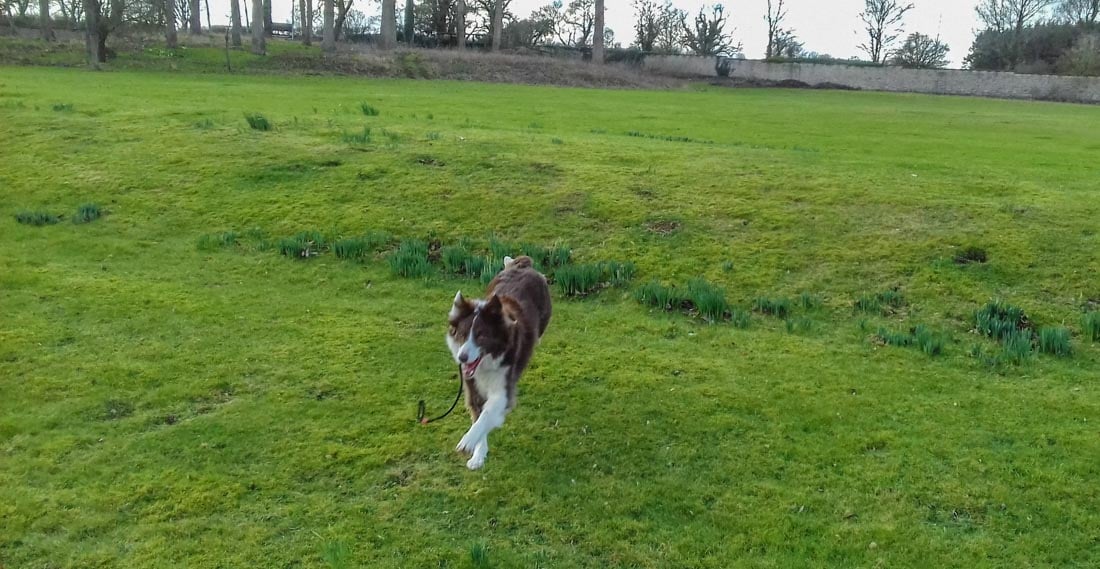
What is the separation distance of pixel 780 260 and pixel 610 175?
3938 millimetres

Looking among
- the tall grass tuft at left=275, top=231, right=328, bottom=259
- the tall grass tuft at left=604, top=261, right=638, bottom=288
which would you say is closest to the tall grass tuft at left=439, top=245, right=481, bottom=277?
the tall grass tuft at left=604, top=261, right=638, bottom=288

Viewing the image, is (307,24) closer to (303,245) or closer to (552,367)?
(303,245)

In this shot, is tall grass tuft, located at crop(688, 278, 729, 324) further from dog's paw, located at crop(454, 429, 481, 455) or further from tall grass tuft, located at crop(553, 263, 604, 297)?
dog's paw, located at crop(454, 429, 481, 455)

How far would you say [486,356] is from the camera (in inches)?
223

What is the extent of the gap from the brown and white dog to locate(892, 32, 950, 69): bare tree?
71.7 meters

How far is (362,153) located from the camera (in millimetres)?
14469

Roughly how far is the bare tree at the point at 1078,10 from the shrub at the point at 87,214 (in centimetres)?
7775

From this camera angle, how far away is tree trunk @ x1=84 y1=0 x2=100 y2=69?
35.9 metres

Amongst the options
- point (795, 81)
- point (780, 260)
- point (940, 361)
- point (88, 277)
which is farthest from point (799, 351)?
point (795, 81)

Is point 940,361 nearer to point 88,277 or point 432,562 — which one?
point 432,562

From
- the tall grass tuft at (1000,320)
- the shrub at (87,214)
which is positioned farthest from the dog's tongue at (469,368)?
the shrub at (87,214)

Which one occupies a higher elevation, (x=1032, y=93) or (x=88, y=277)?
(x=1032, y=93)

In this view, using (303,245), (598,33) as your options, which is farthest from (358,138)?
(598,33)

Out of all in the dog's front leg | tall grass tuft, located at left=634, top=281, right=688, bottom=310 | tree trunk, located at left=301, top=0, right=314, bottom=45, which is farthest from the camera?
tree trunk, located at left=301, top=0, right=314, bottom=45
